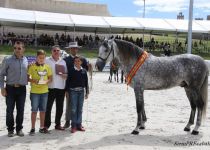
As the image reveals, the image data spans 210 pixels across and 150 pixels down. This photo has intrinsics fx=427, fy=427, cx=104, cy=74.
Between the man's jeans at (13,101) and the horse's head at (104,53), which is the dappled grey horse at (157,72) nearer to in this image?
the horse's head at (104,53)

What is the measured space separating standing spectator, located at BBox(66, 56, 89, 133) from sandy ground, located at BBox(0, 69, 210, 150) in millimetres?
293

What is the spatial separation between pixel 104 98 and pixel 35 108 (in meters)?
6.79

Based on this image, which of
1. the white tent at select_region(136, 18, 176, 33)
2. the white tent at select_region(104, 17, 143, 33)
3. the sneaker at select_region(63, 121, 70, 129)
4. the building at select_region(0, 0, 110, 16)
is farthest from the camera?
the building at select_region(0, 0, 110, 16)

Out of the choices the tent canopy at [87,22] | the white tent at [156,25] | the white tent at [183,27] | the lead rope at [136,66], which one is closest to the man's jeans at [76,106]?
the lead rope at [136,66]

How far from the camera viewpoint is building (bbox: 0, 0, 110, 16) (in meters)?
66.9

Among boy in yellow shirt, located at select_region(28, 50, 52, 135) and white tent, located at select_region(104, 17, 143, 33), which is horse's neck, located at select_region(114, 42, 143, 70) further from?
white tent, located at select_region(104, 17, 143, 33)

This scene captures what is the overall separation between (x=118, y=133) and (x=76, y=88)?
4.40 feet

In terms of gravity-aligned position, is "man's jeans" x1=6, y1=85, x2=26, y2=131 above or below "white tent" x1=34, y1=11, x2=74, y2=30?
below

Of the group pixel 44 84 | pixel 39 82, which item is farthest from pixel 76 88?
pixel 39 82

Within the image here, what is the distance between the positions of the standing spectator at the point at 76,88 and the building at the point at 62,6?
59573mm

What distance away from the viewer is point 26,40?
40.2 m

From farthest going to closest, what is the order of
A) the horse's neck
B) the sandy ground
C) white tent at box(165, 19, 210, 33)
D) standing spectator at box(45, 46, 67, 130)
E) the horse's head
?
1. white tent at box(165, 19, 210, 33)
2. the horse's neck
3. the horse's head
4. standing spectator at box(45, 46, 67, 130)
5. the sandy ground

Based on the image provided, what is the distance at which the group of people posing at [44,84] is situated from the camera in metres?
8.41

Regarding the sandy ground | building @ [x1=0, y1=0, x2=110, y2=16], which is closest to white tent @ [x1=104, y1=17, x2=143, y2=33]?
the sandy ground
